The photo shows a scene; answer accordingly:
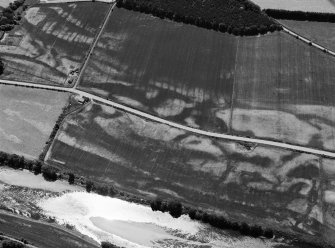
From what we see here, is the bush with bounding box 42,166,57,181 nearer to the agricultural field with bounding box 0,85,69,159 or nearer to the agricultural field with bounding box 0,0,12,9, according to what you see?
the agricultural field with bounding box 0,85,69,159

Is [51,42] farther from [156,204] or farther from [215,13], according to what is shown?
[156,204]

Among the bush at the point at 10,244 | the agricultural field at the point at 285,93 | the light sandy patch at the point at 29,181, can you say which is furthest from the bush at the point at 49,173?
the agricultural field at the point at 285,93

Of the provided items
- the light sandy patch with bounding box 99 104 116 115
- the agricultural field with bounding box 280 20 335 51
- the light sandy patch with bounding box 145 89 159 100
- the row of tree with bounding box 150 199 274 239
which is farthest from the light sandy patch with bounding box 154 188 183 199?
the agricultural field with bounding box 280 20 335 51

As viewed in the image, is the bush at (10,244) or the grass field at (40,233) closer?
the bush at (10,244)

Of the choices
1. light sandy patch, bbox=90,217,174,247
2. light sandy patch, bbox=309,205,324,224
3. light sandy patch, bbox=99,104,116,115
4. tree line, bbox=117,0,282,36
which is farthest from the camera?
tree line, bbox=117,0,282,36

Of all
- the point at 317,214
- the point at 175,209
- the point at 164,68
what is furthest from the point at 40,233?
the point at 317,214

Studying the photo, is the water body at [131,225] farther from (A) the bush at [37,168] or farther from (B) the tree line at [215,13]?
(B) the tree line at [215,13]

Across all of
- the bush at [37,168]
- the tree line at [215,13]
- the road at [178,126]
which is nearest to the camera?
the bush at [37,168]

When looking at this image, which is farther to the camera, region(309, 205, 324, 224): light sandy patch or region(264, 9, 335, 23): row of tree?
region(264, 9, 335, 23): row of tree
